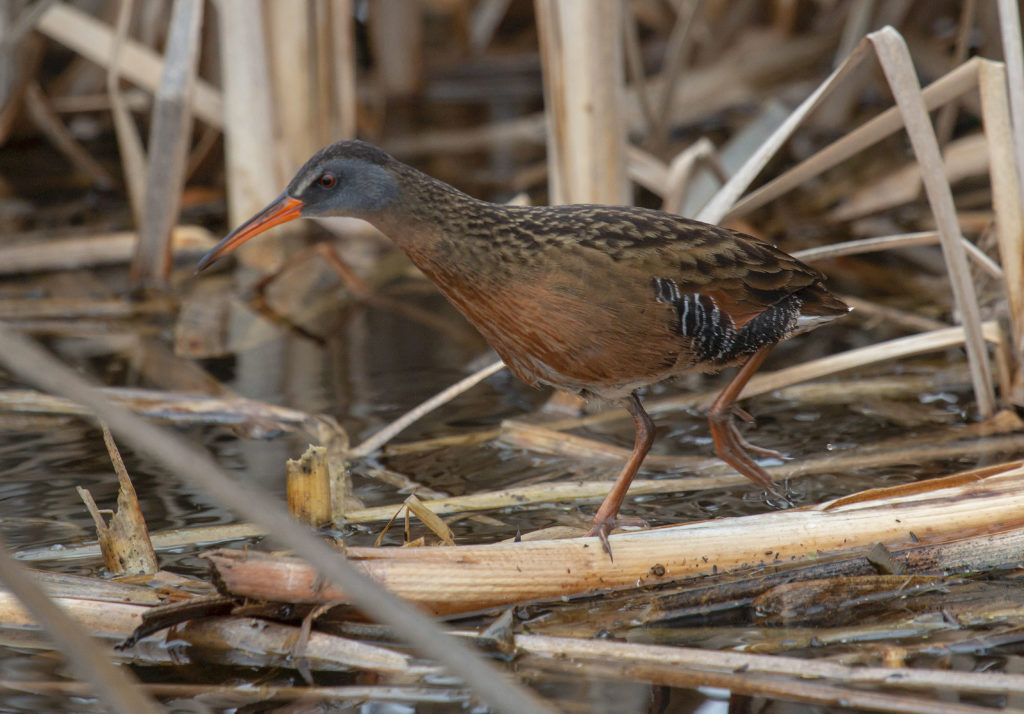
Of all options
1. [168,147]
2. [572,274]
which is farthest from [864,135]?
[168,147]

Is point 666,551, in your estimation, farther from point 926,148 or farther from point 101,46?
point 101,46

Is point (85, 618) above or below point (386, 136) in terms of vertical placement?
below

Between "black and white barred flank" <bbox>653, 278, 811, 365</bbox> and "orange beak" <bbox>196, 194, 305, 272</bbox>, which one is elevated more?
"orange beak" <bbox>196, 194, 305, 272</bbox>

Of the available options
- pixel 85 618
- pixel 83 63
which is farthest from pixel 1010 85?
pixel 83 63

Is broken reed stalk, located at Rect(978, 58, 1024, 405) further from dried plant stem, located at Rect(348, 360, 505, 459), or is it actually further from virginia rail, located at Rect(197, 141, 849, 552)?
dried plant stem, located at Rect(348, 360, 505, 459)

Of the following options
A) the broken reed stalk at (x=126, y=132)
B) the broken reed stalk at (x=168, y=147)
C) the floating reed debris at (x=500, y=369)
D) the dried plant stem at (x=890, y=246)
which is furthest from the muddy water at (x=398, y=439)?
the broken reed stalk at (x=126, y=132)

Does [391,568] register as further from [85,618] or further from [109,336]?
[109,336]

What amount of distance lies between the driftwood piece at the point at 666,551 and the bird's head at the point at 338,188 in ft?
2.80

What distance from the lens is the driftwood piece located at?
2498 millimetres

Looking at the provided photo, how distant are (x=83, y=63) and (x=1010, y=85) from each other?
17.3ft

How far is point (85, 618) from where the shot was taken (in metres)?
2.48

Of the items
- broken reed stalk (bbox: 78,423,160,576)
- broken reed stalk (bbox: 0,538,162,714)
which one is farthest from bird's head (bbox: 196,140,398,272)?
broken reed stalk (bbox: 0,538,162,714)

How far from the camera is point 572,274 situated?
109 inches

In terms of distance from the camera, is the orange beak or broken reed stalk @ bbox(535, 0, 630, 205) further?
broken reed stalk @ bbox(535, 0, 630, 205)
